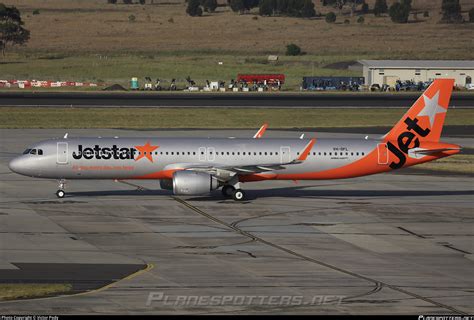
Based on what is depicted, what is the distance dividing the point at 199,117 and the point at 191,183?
54633 mm

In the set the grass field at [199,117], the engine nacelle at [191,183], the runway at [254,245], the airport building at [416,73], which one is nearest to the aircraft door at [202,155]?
the engine nacelle at [191,183]

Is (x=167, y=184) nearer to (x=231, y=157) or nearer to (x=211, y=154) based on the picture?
(x=211, y=154)

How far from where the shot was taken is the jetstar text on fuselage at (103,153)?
56406mm

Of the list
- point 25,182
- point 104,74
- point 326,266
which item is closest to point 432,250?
point 326,266

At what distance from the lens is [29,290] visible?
1319 inches

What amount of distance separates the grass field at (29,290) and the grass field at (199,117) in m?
65.9

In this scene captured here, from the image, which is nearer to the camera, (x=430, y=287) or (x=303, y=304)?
(x=303, y=304)

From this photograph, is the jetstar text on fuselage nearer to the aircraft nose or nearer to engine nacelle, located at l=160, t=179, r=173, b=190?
engine nacelle, located at l=160, t=179, r=173, b=190

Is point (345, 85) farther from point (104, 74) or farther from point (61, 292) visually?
point (61, 292)

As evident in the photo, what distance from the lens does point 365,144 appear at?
59.1 metres

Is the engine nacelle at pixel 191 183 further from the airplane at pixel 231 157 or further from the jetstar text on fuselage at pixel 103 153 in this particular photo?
the jetstar text on fuselage at pixel 103 153

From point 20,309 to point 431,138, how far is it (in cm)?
3507

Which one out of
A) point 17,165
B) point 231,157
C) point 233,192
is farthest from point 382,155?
point 17,165

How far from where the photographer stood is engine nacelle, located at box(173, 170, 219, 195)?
180 ft
